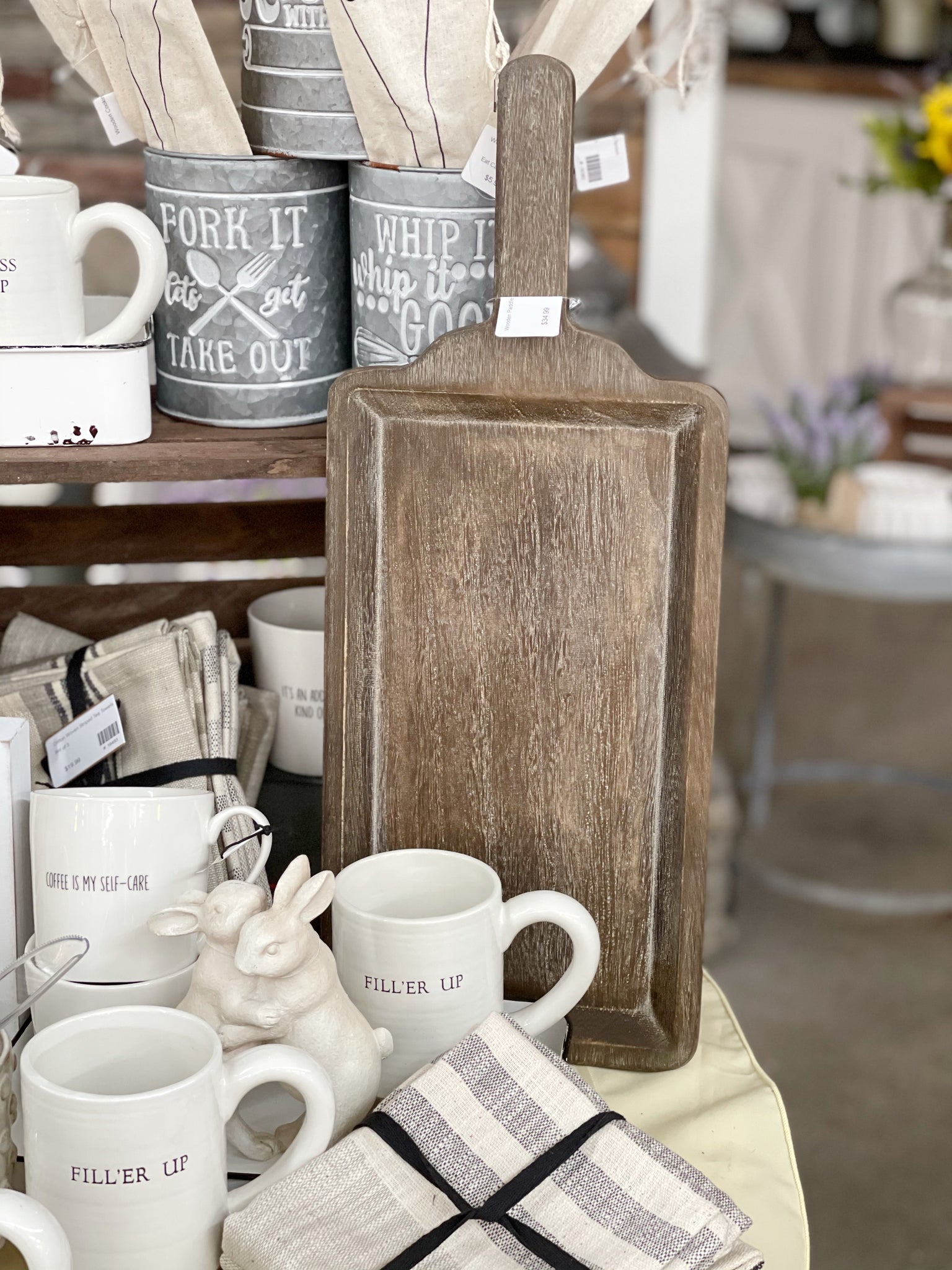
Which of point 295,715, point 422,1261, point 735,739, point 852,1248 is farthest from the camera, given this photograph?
point 735,739

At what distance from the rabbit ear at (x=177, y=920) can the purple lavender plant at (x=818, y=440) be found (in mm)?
1701

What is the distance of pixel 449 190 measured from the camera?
0.87m

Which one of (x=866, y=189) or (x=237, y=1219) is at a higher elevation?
(x=866, y=189)

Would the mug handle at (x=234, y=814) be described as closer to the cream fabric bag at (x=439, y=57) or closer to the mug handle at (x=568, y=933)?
the mug handle at (x=568, y=933)

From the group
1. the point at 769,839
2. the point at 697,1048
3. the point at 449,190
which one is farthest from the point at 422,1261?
the point at 769,839

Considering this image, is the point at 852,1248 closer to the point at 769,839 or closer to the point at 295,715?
the point at 769,839

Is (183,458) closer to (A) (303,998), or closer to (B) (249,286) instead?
(B) (249,286)

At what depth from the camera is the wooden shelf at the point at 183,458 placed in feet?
2.87

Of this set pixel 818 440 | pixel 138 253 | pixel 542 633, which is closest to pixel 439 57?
pixel 138 253

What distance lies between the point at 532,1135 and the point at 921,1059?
5.54 ft

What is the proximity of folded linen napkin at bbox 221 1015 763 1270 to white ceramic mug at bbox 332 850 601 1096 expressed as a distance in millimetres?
45

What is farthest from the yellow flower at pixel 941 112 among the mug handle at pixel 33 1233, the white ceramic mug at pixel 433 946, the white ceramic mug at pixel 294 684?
the mug handle at pixel 33 1233

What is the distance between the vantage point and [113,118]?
36.3 inches

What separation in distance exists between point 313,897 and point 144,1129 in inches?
5.8
